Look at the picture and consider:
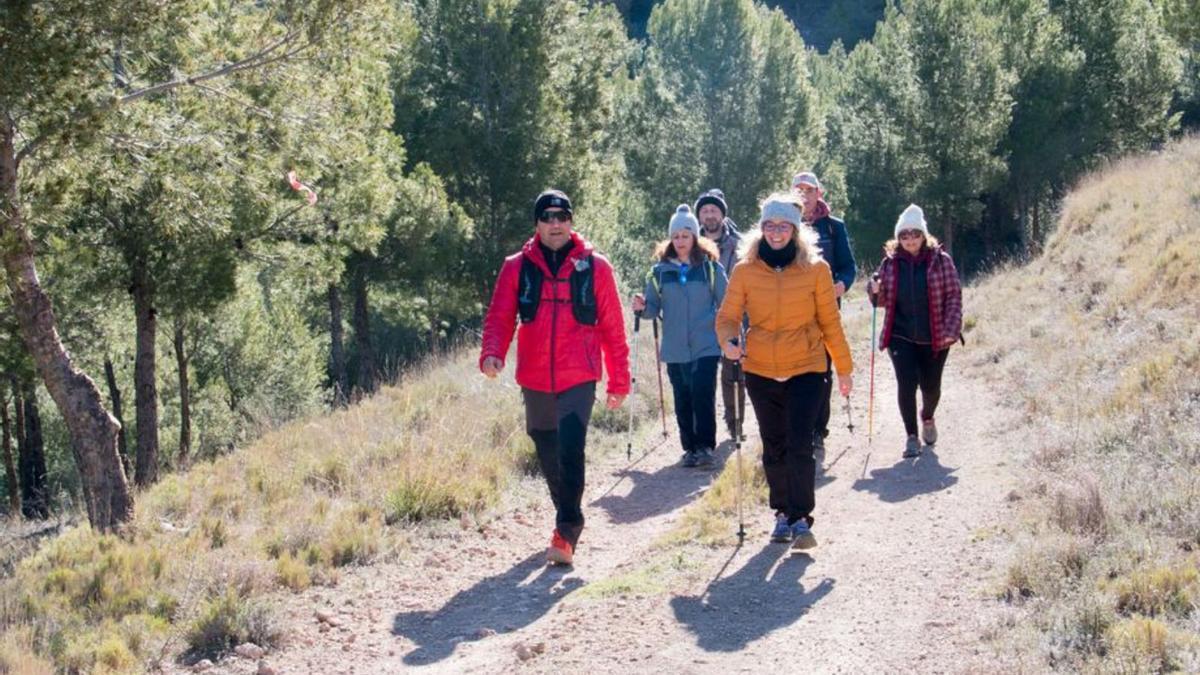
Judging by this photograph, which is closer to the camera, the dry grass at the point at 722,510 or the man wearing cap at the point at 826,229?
the dry grass at the point at 722,510

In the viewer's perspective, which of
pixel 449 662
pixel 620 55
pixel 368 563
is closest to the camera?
pixel 449 662

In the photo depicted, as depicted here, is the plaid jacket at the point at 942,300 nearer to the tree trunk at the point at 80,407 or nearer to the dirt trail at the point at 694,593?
the dirt trail at the point at 694,593

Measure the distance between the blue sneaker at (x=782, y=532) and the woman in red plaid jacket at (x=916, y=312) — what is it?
2521 mm

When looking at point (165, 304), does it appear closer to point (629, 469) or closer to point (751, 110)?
point (629, 469)

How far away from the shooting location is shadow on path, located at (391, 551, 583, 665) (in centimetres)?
604

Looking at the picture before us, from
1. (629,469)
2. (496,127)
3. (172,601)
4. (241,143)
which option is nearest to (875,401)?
(629,469)

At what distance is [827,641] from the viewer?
17.5 ft

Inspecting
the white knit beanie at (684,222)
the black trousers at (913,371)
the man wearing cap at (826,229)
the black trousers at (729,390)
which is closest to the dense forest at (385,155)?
the white knit beanie at (684,222)

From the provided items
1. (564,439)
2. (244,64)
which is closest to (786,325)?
(564,439)

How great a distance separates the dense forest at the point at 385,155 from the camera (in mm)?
8438

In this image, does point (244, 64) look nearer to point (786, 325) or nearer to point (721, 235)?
point (721, 235)

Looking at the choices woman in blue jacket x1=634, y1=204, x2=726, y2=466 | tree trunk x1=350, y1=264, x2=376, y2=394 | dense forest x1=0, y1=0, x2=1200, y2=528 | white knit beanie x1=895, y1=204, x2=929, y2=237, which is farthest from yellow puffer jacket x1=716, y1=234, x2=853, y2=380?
tree trunk x1=350, y1=264, x2=376, y2=394

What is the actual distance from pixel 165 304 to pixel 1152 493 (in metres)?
13.1

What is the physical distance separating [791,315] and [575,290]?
125cm
